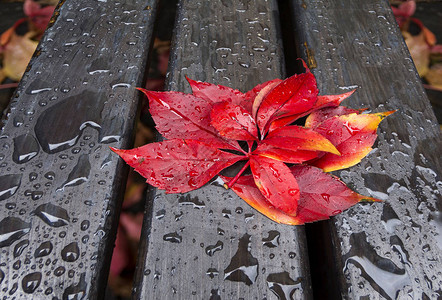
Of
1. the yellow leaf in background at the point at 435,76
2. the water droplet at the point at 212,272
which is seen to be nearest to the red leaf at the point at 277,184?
the water droplet at the point at 212,272

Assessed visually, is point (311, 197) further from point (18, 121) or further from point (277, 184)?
point (18, 121)

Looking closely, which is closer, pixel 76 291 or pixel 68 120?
pixel 76 291

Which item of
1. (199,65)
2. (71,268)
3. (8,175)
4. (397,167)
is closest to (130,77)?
(199,65)

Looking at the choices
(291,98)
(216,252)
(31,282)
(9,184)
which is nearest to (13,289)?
(31,282)

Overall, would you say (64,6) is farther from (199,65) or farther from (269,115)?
(269,115)

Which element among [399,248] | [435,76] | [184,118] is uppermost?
[184,118]

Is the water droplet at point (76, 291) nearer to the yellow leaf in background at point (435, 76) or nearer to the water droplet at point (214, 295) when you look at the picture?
the water droplet at point (214, 295)
